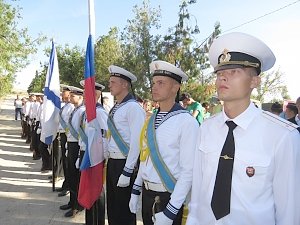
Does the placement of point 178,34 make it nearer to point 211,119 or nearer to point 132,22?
point 132,22

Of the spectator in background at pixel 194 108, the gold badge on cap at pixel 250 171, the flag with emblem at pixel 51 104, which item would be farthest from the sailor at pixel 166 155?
the spectator in background at pixel 194 108

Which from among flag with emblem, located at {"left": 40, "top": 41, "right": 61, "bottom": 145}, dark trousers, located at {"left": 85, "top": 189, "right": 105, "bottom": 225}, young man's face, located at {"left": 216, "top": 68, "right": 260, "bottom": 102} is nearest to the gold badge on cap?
young man's face, located at {"left": 216, "top": 68, "right": 260, "bottom": 102}

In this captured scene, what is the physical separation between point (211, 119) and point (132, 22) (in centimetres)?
2849

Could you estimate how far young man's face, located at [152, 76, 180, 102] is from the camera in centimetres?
303

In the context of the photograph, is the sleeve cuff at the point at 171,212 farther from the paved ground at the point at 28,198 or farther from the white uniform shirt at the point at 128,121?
the paved ground at the point at 28,198

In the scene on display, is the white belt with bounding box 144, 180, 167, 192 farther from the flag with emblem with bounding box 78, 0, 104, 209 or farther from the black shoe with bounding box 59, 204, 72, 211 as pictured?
the black shoe with bounding box 59, 204, 72, 211

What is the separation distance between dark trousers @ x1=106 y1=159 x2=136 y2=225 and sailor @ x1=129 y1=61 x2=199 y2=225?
0.79 meters

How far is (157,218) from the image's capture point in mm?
2559

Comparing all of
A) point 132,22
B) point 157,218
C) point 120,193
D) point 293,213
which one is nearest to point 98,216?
point 120,193

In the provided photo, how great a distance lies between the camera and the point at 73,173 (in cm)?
560

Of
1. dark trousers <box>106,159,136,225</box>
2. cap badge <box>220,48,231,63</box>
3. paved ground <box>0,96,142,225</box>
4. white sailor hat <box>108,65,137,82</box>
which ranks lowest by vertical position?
paved ground <box>0,96,142,225</box>

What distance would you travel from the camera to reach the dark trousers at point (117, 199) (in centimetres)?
388

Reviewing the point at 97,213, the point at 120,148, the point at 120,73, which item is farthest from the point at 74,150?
the point at 120,73

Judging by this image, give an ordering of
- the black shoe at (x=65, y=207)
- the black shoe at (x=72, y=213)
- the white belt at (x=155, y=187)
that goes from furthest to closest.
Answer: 1. the black shoe at (x=65, y=207)
2. the black shoe at (x=72, y=213)
3. the white belt at (x=155, y=187)
